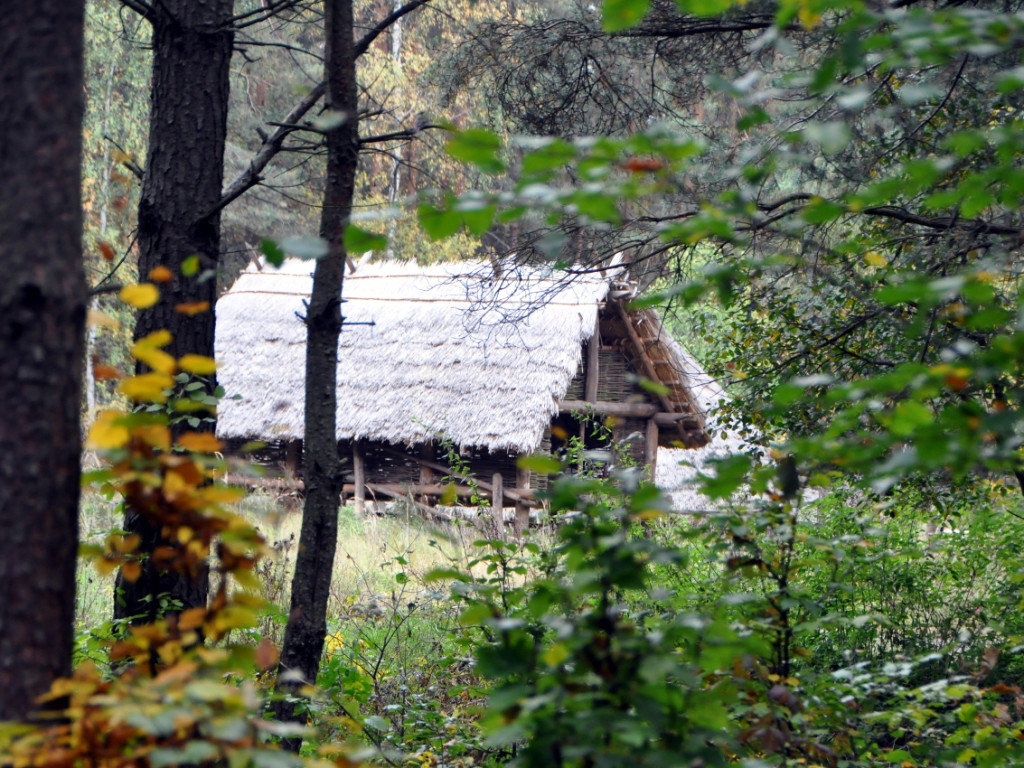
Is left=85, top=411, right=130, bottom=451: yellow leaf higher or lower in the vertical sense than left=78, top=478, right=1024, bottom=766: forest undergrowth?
higher

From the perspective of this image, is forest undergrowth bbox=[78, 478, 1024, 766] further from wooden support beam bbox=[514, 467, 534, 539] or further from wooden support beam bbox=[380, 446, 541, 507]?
wooden support beam bbox=[514, 467, 534, 539]

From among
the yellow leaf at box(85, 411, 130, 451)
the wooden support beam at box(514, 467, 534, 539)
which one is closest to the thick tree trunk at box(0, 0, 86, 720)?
the yellow leaf at box(85, 411, 130, 451)

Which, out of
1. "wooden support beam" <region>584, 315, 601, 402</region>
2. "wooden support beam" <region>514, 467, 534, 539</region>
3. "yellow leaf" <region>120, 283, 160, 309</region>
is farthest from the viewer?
"wooden support beam" <region>584, 315, 601, 402</region>

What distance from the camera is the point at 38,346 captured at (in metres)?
1.38

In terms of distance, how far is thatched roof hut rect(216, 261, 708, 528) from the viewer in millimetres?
13023

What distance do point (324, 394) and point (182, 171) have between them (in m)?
1.27

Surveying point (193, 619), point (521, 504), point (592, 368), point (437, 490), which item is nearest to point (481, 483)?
point (521, 504)

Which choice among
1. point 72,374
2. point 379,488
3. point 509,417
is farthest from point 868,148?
point 379,488

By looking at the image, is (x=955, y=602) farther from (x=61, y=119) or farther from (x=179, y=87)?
(x=61, y=119)

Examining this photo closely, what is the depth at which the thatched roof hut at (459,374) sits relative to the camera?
1302 cm

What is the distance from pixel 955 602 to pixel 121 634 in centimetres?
489

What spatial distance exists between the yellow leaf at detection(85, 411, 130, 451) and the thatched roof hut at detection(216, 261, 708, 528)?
11.1 metres

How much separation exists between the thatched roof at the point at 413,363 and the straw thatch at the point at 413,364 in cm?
2

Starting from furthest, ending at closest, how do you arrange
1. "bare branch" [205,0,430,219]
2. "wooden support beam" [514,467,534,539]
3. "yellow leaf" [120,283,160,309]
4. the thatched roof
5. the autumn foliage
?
"wooden support beam" [514,467,534,539], the thatched roof, "bare branch" [205,0,430,219], "yellow leaf" [120,283,160,309], the autumn foliage
